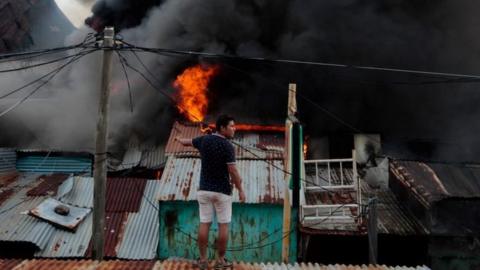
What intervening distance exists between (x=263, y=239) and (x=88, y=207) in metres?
6.20

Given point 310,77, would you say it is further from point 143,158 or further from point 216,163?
point 216,163

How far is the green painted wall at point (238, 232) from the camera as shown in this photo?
1249cm

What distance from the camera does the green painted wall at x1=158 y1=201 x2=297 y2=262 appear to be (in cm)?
1249

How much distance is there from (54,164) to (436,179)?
15.0 metres

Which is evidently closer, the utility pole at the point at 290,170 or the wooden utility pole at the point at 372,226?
the utility pole at the point at 290,170

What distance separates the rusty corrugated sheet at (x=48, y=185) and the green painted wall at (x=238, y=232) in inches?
185

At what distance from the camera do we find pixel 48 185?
14.8m

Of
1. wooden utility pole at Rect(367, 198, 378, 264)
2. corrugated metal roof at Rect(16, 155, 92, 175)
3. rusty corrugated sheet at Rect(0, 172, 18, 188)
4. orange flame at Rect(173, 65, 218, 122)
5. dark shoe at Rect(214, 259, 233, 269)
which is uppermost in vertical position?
orange flame at Rect(173, 65, 218, 122)

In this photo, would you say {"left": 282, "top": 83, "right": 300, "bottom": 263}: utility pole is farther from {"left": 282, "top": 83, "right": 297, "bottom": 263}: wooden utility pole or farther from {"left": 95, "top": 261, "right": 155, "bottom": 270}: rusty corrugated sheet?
{"left": 95, "top": 261, "right": 155, "bottom": 270}: rusty corrugated sheet

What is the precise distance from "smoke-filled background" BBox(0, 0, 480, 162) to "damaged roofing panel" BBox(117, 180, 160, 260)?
7850 millimetres

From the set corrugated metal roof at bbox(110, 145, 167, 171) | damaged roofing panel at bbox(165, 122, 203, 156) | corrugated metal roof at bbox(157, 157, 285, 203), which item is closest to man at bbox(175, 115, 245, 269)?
corrugated metal roof at bbox(157, 157, 285, 203)

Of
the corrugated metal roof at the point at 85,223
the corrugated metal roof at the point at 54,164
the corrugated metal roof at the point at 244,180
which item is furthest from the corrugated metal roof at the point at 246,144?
the corrugated metal roof at the point at 54,164

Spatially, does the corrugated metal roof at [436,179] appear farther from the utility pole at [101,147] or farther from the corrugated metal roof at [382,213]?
the utility pole at [101,147]

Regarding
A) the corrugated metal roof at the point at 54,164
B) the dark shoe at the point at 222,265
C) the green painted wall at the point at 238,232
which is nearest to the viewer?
the dark shoe at the point at 222,265
